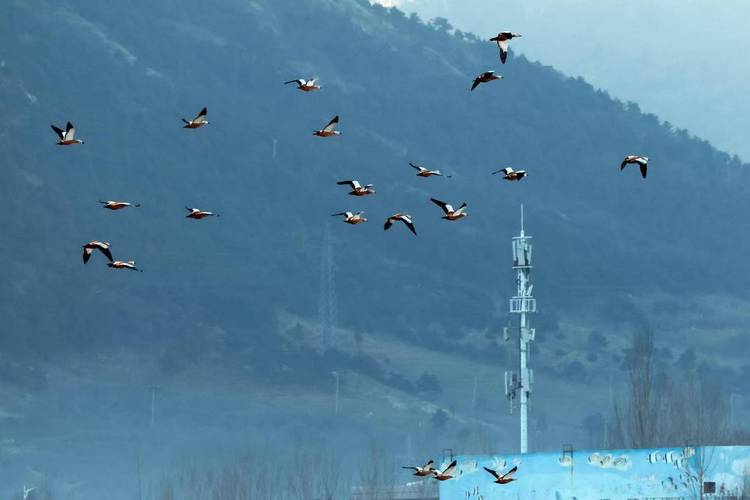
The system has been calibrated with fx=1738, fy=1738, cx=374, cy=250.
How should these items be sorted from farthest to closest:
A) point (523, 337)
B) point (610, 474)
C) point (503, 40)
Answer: point (523, 337), point (610, 474), point (503, 40)

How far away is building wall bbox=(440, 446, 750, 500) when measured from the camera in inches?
4456

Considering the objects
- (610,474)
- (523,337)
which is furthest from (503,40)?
(523,337)

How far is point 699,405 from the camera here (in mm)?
199250

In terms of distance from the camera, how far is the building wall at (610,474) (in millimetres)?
113188

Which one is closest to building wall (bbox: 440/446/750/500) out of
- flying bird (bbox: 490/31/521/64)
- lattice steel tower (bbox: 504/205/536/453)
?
lattice steel tower (bbox: 504/205/536/453)

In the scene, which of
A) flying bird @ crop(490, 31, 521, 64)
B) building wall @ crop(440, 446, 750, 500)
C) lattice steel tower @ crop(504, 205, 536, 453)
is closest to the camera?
flying bird @ crop(490, 31, 521, 64)

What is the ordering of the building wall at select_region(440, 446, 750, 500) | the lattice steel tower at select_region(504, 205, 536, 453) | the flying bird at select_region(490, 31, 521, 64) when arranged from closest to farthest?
1. the flying bird at select_region(490, 31, 521, 64)
2. the building wall at select_region(440, 446, 750, 500)
3. the lattice steel tower at select_region(504, 205, 536, 453)

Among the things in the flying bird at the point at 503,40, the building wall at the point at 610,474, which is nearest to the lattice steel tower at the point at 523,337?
the building wall at the point at 610,474

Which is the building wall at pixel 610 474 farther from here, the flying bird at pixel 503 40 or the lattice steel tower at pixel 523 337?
the flying bird at pixel 503 40

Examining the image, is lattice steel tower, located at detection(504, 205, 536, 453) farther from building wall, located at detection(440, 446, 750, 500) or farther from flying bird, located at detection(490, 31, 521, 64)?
flying bird, located at detection(490, 31, 521, 64)

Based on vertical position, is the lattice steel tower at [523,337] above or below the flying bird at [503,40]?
above

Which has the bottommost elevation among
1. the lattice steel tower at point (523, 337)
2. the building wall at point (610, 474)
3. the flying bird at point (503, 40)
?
the building wall at point (610, 474)

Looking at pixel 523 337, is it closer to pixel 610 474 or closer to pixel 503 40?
pixel 610 474

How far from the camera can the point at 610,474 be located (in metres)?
117
